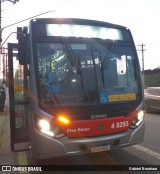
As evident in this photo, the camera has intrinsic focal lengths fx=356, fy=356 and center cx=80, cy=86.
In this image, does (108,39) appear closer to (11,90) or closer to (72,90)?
(72,90)

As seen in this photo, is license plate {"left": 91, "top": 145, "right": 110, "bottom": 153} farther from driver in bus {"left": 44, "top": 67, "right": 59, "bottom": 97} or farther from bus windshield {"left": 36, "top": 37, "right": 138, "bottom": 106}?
driver in bus {"left": 44, "top": 67, "right": 59, "bottom": 97}

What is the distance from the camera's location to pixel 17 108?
23.9 feet

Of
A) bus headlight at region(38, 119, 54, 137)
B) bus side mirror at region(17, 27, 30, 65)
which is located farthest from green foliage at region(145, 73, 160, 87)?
bus headlight at region(38, 119, 54, 137)

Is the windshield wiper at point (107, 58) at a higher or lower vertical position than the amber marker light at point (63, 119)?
higher

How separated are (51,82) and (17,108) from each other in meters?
1.29

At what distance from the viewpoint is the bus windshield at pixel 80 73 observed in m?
6.37

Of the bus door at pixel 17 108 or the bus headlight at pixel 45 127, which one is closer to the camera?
the bus headlight at pixel 45 127

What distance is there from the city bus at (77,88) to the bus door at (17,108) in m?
0.03

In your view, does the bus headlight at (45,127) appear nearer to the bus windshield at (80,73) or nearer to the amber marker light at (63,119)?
the amber marker light at (63,119)

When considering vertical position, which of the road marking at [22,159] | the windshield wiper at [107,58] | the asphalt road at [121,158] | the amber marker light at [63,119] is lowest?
the road marking at [22,159]

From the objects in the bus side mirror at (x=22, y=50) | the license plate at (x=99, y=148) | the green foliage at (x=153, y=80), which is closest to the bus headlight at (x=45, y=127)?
the license plate at (x=99, y=148)

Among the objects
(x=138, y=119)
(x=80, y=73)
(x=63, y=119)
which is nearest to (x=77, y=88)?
(x=80, y=73)

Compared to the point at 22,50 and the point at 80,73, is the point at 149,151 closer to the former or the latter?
the point at 80,73

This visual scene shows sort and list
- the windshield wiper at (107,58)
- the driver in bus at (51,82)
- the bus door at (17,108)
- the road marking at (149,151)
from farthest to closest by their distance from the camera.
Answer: the road marking at (149,151) < the bus door at (17,108) < the windshield wiper at (107,58) < the driver in bus at (51,82)
